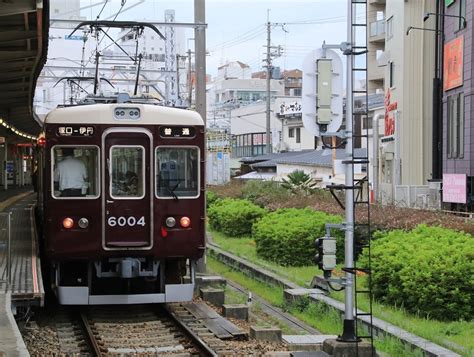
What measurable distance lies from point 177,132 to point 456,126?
1485cm

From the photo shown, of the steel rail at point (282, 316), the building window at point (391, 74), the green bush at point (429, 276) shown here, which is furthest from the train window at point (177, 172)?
the building window at point (391, 74)

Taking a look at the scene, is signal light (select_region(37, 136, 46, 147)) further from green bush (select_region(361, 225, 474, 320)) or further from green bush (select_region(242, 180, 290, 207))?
green bush (select_region(242, 180, 290, 207))

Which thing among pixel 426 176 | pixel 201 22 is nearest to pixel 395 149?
pixel 426 176

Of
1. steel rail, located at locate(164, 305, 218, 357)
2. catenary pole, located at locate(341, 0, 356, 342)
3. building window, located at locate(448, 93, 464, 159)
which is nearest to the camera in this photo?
catenary pole, located at locate(341, 0, 356, 342)

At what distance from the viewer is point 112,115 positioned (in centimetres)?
1038

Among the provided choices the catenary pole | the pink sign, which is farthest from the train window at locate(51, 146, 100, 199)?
the pink sign

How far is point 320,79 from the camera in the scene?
7.45 meters

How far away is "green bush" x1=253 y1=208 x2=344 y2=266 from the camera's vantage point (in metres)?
15.2

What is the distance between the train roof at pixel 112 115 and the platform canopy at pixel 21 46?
53.9 inches

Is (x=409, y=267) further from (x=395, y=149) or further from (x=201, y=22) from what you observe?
(x=395, y=149)

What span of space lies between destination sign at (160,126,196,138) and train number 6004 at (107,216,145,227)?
3.94ft

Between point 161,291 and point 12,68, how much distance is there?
6951mm

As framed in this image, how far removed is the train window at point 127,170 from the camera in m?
10.3

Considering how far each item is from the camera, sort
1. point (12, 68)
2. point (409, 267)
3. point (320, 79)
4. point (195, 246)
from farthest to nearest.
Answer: point (12, 68), point (195, 246), point (409, 267), point (320, 79)
